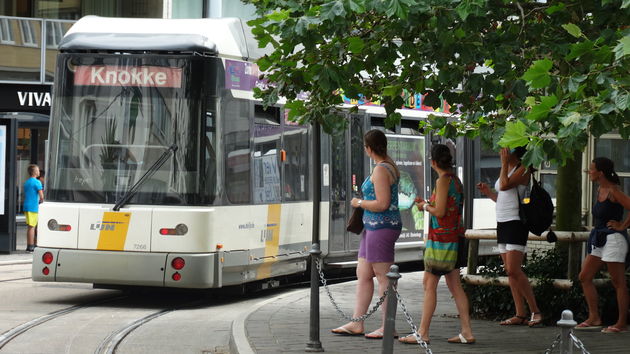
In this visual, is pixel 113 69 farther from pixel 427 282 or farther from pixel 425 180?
pixel 425 180

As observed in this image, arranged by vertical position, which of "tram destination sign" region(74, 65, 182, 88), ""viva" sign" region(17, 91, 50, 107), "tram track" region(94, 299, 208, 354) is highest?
""viva" sign" region(17, 91, 50, 107)

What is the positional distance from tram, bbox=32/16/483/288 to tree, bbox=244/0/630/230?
313 cm

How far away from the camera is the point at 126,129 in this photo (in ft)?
44.4

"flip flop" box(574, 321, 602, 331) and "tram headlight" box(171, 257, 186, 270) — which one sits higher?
"tram headlight" box(171, 257, 186, 270)

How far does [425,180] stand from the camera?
746 inches

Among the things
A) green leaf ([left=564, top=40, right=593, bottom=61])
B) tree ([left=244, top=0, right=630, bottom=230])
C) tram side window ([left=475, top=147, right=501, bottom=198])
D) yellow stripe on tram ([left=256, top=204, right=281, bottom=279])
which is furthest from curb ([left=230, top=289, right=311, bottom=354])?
tram side window ([left=475, top=147, right=501, bottom=198])

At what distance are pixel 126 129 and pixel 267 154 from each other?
2.02m

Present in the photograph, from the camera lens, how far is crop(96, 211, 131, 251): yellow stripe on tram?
43.8ft

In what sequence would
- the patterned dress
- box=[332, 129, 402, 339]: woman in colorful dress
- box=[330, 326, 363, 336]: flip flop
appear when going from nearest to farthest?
the patterned dress
box=[332, 129, 402, 339]: woman in colorful dress
box=[330, 326, 363, 336]: flip flop

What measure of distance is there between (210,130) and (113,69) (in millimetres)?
1315

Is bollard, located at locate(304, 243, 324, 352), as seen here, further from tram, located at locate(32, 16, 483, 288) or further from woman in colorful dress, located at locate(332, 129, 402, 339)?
tram, located at locate(32, 16, 483, 288)

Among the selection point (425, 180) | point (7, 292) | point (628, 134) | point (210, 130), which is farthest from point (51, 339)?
point (425, 180)

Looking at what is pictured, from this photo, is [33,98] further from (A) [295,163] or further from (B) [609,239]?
(B) [609,239]

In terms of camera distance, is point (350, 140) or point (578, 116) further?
point (350, 140)
